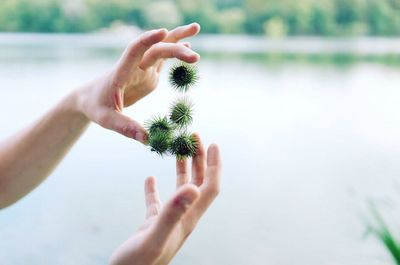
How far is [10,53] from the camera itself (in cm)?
191

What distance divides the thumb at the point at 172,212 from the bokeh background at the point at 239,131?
0.89m

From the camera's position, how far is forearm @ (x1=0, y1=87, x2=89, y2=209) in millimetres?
766

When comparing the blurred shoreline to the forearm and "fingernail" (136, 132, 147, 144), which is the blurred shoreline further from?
"fingernail" (136, 132, 147, 144)

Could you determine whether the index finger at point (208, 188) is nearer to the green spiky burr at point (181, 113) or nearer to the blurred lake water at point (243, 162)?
the green spiky burr at point (181, 113)

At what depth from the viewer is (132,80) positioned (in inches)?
26.0

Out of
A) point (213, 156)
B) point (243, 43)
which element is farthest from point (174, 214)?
point (243, 43)

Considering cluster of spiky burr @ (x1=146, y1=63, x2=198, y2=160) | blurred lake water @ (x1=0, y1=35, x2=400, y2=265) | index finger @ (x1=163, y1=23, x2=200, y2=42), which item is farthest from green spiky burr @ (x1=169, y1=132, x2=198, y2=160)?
blurred lake water @ (x1=0, y1=35, x2=400, y2=265)

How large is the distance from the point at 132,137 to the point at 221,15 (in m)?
1.11

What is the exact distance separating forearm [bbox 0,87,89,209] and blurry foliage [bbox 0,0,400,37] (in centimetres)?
82

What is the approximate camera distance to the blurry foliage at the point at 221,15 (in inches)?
63.4

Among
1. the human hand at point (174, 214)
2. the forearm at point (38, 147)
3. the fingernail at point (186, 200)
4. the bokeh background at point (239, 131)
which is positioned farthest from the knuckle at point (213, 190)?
the bokeh background at point (239, 131)

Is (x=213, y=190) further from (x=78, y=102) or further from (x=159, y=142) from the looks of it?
(x=78, y=102)

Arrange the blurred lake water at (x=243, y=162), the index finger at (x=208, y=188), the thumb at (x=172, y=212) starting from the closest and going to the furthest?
1. the thumb at (x=172, y=212)
2. the index finger at (x=208, y=188)
3. the blurred lake water at (x=243, y=162)

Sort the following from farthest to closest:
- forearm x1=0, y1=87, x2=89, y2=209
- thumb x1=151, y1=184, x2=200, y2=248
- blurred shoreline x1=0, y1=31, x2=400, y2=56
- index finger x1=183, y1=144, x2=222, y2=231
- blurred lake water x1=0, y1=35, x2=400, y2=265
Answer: blurred shoreline x1=0, y1=31, x2=400, y2=56 → blurred lake water x1=0, y1=35, x2=400, y2=265 → forearm x1=0, y1=87, x2=89, y2=209 → index finger x1=183, y1=144, x2=222, y2=231 → thumb x1=151, y1=184, x2=200, y2=248
